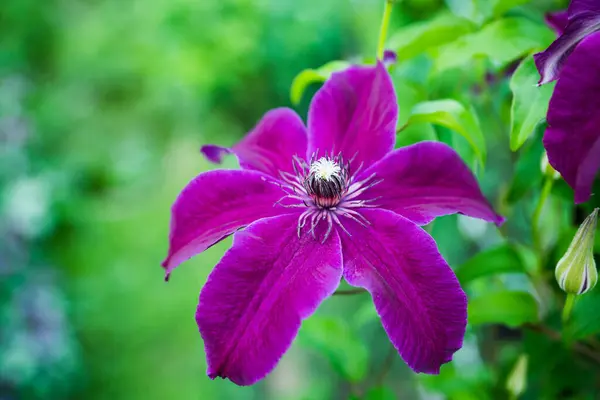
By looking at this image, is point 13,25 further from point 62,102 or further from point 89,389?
point 89,389

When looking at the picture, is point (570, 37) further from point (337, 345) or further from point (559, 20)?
point (337, 345)

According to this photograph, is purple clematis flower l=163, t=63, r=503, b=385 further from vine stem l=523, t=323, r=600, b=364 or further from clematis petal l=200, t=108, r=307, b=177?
vine stem l=523, t=323, r=600, b=364

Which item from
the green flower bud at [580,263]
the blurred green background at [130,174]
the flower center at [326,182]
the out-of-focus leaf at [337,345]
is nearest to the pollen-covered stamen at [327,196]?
the flower center at [326,182]

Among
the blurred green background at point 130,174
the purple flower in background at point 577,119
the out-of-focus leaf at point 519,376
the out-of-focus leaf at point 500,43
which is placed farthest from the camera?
the blurred green background at point 130,174

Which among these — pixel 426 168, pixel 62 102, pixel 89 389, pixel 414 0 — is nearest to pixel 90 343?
pixel 89 389

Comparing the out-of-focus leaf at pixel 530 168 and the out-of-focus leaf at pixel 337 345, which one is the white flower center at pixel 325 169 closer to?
the out-of-focus leaf at pixel 530 168

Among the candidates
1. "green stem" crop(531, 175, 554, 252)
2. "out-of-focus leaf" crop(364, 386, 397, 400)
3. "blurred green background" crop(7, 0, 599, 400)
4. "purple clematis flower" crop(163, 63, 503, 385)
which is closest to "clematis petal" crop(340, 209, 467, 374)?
"purple clematis flower" crop(163, 63, 503, 385)
